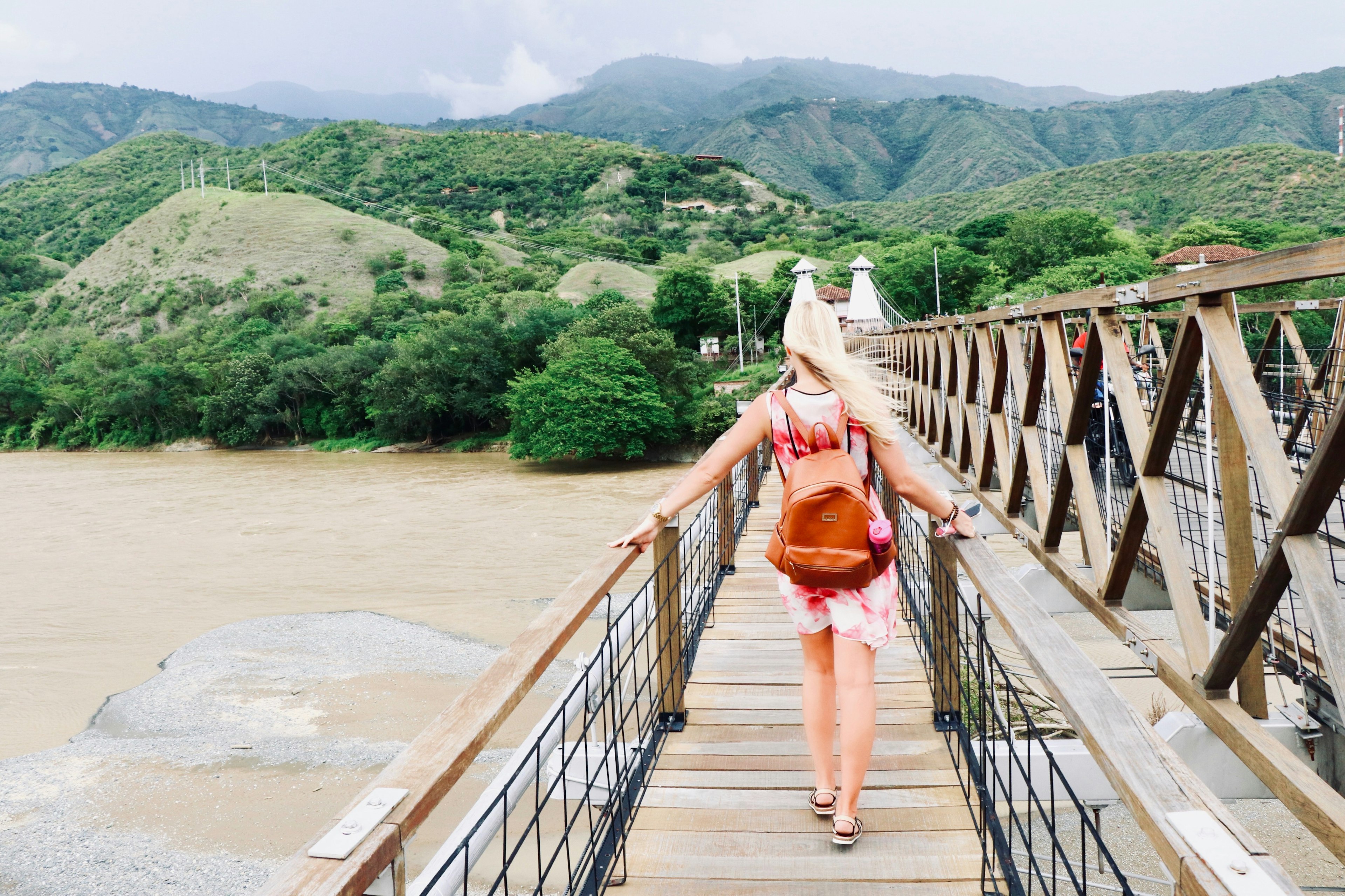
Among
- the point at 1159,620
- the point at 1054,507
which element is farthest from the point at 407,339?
the point at 1054,507

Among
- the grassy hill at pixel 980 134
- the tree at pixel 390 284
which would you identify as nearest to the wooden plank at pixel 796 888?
the tree at pixel 390 284

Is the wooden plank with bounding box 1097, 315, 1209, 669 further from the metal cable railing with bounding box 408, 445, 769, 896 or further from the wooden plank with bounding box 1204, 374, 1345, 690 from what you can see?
the metal cable railing with bounding box 408, 445, 769, 896

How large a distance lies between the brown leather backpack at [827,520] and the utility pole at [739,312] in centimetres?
3293

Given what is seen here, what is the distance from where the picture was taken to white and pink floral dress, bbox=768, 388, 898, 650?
6.99 feet

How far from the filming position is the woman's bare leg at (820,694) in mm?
2311

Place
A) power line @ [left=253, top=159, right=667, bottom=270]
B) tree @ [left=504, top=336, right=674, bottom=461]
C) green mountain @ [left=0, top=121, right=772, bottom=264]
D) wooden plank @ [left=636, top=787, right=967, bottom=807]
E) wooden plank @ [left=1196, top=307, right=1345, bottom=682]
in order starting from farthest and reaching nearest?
green mountain @ [left=0, top=121, right=772, bottom=264] → power line @ [left=253, top=159, right=667, bottom=270] → tree @ [left=504, top=336, right=674, bottom=461] → wooden plank @ [left=636, top=787, right=967, bottom=807] → wooden plank @ [left=1196, top=307, right=1345, bottom=682]

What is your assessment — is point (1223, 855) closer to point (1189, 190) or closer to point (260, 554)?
point (260, 554)

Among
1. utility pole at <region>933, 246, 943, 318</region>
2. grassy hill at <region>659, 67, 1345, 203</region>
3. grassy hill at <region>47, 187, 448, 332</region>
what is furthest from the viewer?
grassy hill at <region>659, 67, 1345, 203</region>

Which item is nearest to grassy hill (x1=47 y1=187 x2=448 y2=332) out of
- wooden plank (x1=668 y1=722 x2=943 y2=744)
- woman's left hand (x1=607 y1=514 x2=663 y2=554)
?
wooden plank (x1=668 y1=722 x2=943 y2=744)

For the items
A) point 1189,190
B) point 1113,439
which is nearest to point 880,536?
point 1113,439

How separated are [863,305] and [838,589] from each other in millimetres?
21834

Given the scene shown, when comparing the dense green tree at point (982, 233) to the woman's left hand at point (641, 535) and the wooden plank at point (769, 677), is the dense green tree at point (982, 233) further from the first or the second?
the woman's left hand at point (641, 535)

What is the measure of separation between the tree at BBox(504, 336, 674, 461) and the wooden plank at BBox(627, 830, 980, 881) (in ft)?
88.6

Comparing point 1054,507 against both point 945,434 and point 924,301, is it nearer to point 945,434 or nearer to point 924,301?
point 945,434
